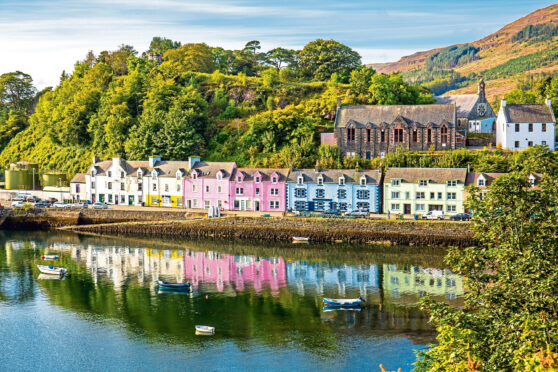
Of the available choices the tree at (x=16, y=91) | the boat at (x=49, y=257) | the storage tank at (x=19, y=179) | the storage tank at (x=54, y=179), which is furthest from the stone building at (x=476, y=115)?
the tree at (x=16, y=91)

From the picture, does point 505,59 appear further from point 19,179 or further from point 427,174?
point 19,179

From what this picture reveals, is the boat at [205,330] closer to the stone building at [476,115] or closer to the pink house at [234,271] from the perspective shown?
the pink house at [234,271]

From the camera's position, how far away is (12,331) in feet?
112

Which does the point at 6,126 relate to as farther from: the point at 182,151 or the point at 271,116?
the point at 271,116

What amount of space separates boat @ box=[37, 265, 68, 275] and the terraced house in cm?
2873

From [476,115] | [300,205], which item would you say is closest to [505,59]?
[476,115]

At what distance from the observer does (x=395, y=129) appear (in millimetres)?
70500

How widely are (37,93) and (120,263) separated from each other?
8244cm

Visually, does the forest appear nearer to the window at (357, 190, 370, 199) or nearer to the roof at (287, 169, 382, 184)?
the roof at (287, 169, 382, 184)

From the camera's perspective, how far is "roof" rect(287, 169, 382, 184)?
61.3 meters

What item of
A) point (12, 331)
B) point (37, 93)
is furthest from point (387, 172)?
point (37, 93)

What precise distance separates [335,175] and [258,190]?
8.05m

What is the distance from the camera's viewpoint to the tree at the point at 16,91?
390ft

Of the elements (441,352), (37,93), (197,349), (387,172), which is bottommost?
(197,349)
